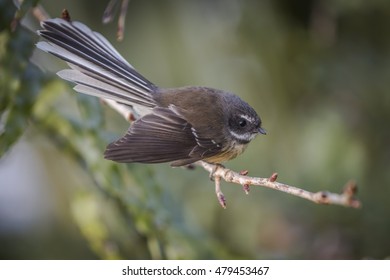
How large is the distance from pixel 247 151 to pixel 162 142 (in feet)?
6.09

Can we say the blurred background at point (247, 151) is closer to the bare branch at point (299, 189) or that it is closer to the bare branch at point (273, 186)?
the bare branch at point (273, 186)

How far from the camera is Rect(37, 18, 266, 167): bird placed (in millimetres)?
2336

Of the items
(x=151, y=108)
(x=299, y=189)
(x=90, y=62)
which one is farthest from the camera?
(x=151, y=108)

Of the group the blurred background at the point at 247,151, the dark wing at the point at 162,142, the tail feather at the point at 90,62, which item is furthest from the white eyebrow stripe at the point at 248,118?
the blurred background at the point at 247,151

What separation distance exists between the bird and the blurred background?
527 mm

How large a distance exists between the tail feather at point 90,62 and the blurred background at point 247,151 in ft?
2.29

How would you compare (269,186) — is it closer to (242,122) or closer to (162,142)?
(162,142)

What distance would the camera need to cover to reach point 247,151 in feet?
14.2

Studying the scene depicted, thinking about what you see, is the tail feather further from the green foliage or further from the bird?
the green foliage

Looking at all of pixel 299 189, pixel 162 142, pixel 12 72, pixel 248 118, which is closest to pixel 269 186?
pixel 299 189

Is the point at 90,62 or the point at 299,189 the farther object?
the point at 90,62

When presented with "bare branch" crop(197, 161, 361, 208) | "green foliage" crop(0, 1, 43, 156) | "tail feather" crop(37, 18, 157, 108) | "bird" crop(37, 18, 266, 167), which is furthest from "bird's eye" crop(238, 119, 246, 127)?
"green foliage" crop(0, 1, 43, 156)

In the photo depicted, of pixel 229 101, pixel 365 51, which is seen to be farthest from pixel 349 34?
pixel 229 101

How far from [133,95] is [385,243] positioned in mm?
2365
